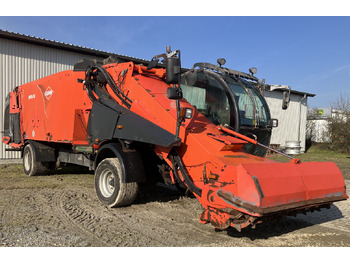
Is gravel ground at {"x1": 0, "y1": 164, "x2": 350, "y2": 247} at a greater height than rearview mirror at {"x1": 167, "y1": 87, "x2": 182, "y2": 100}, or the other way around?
rearview mirror at {"x1": 167, "y1": 87, "x2": 182, "y2": 100}

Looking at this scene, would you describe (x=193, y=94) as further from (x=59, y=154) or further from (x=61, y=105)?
(x=59, y=154)

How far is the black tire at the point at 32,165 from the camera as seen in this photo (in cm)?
916

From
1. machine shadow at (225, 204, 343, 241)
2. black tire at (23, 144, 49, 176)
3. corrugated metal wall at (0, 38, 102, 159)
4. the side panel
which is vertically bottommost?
machine shadow at (225, 204, 343, 241)

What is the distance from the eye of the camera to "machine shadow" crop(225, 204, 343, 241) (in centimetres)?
454

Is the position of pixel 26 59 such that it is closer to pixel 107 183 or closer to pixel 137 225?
pixel 107 183

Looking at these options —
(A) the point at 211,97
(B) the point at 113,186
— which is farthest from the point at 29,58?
(A) the point at 211,97

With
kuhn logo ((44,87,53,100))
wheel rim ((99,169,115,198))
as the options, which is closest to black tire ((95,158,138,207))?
wheel rim ((99,169,115,198))

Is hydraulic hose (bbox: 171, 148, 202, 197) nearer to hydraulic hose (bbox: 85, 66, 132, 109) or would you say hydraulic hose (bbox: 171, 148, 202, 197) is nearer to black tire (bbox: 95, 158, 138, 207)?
black tire (bbox: 95, 158, 138, 207)

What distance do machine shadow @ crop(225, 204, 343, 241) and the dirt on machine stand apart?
61cm

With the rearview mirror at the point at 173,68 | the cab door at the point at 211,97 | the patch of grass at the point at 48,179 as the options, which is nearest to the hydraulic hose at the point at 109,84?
the cab door at the point at 211,97

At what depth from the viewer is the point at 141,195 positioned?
22.6ft

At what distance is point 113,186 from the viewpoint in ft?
19.0

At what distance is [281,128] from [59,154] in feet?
61.0

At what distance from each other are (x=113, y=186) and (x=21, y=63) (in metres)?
9.17
